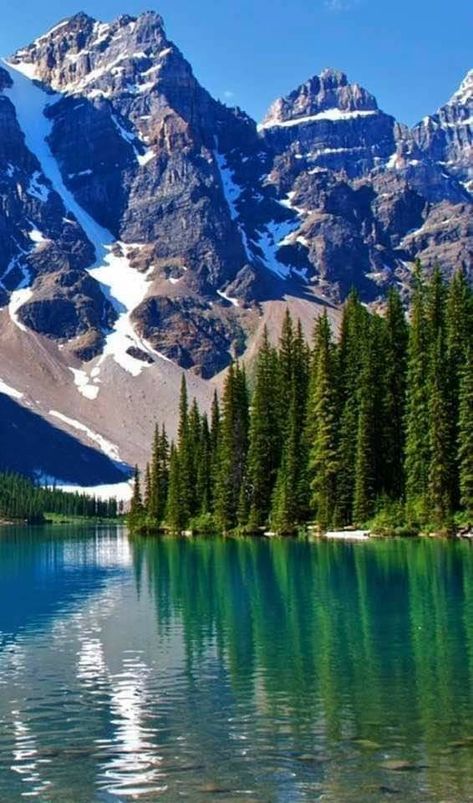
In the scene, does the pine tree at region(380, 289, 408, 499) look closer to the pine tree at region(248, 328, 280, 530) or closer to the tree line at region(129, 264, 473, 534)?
the tree line at region(129, 264, 473, 534)

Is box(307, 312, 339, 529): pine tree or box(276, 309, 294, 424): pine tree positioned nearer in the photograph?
box(307, 312, 339, 529): pine tree

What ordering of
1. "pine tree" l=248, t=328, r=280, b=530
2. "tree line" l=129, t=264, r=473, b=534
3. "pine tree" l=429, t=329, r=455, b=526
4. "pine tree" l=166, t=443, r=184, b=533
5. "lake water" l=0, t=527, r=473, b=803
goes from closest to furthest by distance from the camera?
"lake water" l=0, t=527, r=473, b=803 → "pine tree" l=429, t=329, r=455, b=526 → "tree line" l=129, t=264, r=473, b=534 → "pine tree" l=248, t=328, r=280, b=530 → "pine tree" l=166, t=443, r=184, b=533

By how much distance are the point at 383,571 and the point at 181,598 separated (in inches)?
406

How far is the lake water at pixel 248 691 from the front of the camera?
52.7ft

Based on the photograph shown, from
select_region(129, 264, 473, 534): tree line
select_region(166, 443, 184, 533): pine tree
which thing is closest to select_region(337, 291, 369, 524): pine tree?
select_region(129, 264, 473, 534): tree line

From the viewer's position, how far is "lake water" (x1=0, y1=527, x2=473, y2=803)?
52.7 feet

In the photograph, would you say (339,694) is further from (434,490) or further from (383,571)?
(434,490)

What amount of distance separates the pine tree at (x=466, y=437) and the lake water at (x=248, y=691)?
71.3 feet

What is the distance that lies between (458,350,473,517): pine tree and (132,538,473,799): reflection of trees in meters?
9.18

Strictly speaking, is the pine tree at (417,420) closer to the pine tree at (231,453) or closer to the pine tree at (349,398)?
the pine tree at (349,398)

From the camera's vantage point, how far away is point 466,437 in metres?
69.0

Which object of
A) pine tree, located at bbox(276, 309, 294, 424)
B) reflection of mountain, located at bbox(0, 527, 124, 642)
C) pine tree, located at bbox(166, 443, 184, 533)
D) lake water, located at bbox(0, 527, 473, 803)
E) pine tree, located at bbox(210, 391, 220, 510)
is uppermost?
pine tree, located at bbox(276, 309, 294, 424)

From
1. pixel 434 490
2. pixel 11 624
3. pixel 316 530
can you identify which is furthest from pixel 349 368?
pixel 11 624

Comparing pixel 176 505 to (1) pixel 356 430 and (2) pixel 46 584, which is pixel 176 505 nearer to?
(1) pixel 356 430
